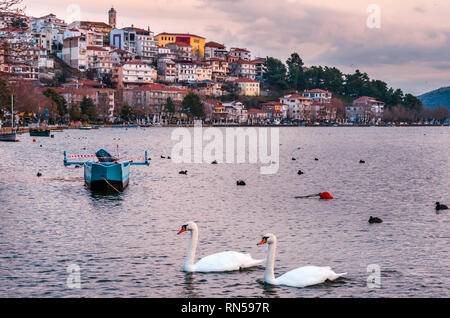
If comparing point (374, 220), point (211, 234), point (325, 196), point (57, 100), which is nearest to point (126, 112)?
point (57, 100)

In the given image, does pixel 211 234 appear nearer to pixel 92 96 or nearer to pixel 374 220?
pixel 374 220

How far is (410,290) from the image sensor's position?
15.4 m

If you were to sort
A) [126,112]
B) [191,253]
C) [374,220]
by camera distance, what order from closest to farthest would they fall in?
[191,253] < [374,220] < [126,112]

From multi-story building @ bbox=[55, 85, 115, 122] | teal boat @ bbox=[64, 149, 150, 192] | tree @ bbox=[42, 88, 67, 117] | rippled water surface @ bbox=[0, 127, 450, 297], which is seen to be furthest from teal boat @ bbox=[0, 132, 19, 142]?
multi-story building @ bbox=[55, 85, 115, 122]

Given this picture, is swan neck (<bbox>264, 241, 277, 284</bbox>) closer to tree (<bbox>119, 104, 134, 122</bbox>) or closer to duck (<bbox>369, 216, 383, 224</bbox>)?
duck (<bbox>369, 216, 383, 224</bbox>)

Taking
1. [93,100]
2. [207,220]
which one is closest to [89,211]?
[207,220]

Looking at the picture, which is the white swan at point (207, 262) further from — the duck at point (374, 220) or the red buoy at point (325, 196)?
the red buoy at point (325, 196)

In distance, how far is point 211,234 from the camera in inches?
872

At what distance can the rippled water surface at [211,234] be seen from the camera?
1561 cm

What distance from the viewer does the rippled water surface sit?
15609 millimetres

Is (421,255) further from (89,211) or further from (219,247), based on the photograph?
(89,211)

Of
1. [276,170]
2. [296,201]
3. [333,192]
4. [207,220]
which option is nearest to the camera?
[207,220]

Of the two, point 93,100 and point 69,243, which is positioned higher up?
point 93,100

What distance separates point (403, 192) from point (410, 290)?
22.7 m
